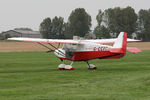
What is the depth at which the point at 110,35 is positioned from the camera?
105062 mm

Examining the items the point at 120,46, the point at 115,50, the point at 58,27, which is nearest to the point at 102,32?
the point at 58,27

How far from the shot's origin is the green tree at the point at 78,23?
106 m

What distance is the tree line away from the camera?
105 meters

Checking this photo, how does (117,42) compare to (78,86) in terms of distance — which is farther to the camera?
(117,42)

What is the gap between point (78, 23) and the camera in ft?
354

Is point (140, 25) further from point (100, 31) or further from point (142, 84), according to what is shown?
point (142, 84)

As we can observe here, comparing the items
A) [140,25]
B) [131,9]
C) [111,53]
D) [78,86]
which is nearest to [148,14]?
[140,25]

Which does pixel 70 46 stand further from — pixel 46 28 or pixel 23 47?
pixel 46 28

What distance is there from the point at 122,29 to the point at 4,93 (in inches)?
3658

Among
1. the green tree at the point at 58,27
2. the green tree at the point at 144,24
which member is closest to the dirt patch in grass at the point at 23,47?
the green tree at the point at 144,24

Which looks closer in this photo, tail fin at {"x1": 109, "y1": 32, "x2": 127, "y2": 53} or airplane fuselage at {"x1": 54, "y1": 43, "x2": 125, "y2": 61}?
tail fin at {"x1": 109, "y1": 32, "x2": 127, "y2": 53}

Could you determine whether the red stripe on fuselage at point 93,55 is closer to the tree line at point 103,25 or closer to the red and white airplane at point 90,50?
the red and white airplane at point 90,50

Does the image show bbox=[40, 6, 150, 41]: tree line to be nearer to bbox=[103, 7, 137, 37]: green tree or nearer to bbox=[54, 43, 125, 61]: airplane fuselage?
bbox=[103, 7, 137, 37]: green tree

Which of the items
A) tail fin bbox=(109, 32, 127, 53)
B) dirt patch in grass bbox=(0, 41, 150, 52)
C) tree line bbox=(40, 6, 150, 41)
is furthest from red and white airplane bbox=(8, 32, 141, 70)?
tree line bbox=(40, 6, 150, 41)
